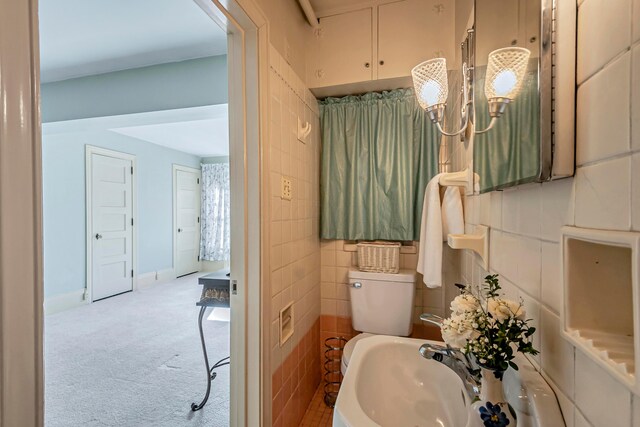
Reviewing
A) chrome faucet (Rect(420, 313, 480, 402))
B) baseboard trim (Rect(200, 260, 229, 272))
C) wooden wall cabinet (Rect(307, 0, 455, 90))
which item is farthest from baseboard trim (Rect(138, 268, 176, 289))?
chrome faucet (Rect(420, 313, 480, 402))

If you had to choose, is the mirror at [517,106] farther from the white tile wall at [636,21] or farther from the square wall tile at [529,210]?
the white tile wall at [636,21]

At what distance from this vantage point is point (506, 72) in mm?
669

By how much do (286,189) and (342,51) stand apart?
94 cm

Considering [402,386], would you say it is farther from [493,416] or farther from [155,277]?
[155,277]

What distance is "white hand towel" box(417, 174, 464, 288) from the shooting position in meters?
1.34

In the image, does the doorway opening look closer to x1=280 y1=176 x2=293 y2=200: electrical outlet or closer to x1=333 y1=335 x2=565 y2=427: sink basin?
x1=280 y1=176 x2=293 y2=200: electrical outlet

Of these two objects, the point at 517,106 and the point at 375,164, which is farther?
the point at 375,164

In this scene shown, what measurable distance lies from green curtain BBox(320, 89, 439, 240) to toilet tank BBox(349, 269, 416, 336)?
0.27 m

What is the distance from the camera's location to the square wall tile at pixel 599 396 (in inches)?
13.8

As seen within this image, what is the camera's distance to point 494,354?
53cm

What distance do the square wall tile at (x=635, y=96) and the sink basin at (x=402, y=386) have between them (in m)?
0.75

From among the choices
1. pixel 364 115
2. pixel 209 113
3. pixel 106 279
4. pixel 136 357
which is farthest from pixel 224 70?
pixel 106 279

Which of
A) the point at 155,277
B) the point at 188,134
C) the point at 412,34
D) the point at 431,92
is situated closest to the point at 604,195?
the point at 431,92

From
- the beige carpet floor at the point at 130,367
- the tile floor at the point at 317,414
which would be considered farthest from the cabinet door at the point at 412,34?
the beige carpet floor at the point at 130,367
